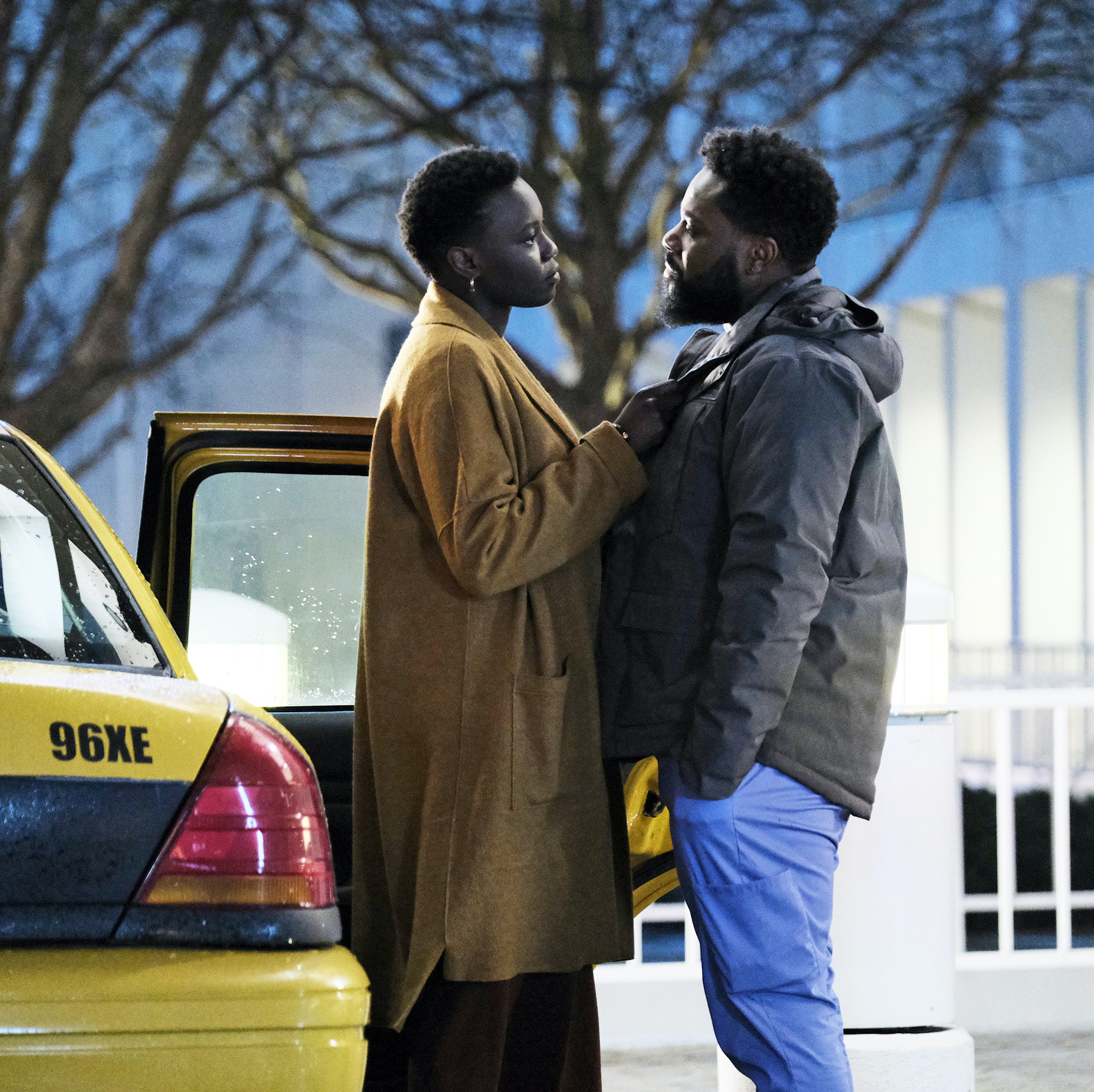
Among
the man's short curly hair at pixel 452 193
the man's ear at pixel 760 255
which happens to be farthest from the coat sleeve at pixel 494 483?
the man's ear at pixel 760 255

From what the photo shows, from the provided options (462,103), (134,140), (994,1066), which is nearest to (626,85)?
(462,103)

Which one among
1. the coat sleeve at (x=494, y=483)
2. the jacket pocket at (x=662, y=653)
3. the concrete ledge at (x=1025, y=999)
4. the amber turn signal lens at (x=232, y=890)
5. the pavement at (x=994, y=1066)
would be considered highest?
the coat sleeve at (x=494, y=483)

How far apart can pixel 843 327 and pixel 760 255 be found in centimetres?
21

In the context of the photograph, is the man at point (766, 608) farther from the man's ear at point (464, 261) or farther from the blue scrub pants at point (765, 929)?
the man's ear at point (464, 261)

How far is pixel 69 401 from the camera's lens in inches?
324

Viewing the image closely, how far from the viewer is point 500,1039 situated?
252cm

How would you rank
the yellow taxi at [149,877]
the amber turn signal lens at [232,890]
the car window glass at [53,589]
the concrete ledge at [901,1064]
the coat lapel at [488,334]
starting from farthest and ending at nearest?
the concrete ledge at [901,1064] → the coat lapel at [488,334] → the car window glass at [53,589] → the amber turn signal lens at [232,890] → the yellow taxi at [149,877]

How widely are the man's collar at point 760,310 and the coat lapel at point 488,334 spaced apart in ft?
0.94

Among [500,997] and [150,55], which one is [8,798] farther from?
[150,55]

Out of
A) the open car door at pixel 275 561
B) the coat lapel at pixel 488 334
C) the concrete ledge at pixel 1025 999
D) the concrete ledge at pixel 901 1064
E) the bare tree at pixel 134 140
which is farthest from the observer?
the bare tree at pixel 134 140

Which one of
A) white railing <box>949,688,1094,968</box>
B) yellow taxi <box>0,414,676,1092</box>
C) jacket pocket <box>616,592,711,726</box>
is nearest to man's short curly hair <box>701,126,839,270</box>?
jacket pocket <box>616,592,711,726</box>

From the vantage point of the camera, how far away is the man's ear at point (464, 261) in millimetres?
2689

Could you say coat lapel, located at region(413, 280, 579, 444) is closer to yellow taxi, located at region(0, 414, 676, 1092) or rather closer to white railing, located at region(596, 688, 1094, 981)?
yellow taxi, located at region(0, 414, 676, 1092)

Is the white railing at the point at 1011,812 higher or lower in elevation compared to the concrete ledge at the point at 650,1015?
higher
